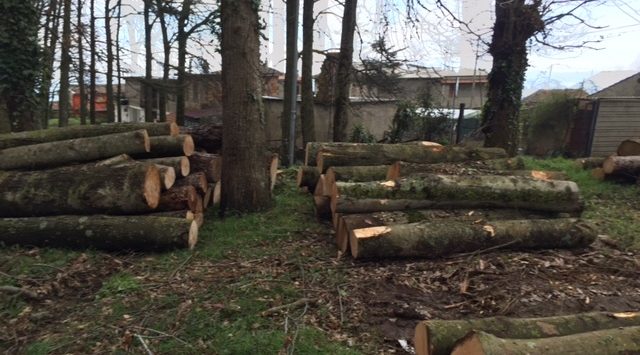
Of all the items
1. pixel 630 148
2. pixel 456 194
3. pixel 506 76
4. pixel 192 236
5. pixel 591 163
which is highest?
pixel 506 76

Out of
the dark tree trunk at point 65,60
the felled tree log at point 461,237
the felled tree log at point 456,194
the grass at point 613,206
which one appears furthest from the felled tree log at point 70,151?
the dark tree trunk at point 65,60

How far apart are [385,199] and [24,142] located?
5043 mm

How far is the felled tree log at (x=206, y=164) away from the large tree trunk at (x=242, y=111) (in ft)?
1.51

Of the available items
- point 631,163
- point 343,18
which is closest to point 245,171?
point 631,163

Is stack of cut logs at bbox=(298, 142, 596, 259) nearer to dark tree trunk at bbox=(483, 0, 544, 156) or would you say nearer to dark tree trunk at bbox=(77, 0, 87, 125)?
dark tree trunk at bbox=(483, 0, 544, 156)

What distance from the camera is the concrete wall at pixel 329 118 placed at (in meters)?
17.6

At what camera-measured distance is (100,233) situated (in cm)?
494

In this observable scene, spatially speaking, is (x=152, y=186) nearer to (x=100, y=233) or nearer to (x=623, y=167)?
(x=100, y=233)

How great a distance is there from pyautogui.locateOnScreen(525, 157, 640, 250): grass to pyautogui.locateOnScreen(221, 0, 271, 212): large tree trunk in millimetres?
4462

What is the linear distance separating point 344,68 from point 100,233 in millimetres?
9619

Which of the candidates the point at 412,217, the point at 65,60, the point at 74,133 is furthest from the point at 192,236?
the point at 65,60

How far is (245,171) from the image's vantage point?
6.20 metres

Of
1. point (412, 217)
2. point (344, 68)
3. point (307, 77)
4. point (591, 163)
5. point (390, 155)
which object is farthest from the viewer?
point (307, 77)

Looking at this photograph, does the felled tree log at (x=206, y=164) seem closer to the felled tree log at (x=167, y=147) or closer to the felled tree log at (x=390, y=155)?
the felled tree log at (x=167, y=147)
